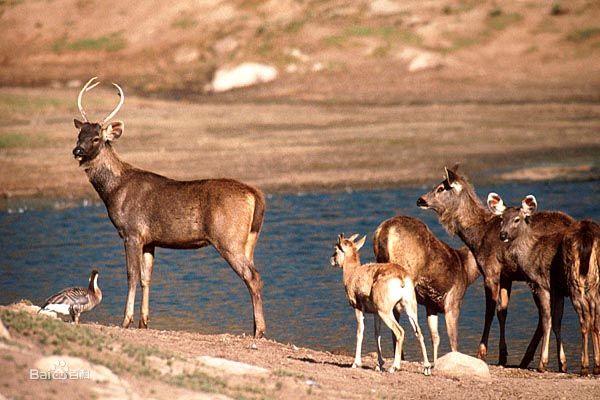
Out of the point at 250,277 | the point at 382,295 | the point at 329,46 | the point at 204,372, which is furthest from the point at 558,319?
the point at 329,46

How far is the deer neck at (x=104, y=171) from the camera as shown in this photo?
15047mm

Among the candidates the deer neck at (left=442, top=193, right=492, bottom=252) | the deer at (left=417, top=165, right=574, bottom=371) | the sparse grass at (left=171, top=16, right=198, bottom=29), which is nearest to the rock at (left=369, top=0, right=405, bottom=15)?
the sparse grass at (left=171, top=16, right=198, bottom=29)

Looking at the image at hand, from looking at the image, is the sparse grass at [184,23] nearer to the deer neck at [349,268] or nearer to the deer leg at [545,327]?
the deer leg at [545,327]

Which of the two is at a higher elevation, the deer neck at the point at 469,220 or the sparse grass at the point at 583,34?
the sparse grass at the point at 583,34

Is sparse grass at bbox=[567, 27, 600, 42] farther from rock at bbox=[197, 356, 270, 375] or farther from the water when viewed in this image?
rock at bbox=[197, 356, 270, 375]

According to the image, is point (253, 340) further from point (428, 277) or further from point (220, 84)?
point (220, 84)

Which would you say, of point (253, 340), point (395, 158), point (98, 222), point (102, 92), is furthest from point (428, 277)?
point (102, 92)

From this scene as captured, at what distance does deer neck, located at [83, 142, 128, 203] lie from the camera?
15.0 metres

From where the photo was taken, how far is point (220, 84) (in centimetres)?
4531

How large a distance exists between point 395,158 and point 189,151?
16.6 ft

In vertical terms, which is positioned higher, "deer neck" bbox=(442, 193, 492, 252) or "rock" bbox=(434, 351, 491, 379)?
"deer neck" bbox=(442, 193, 492, 252)

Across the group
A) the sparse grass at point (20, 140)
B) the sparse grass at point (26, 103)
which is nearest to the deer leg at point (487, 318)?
the sparse grass at point (20, 140)

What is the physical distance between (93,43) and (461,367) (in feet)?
144

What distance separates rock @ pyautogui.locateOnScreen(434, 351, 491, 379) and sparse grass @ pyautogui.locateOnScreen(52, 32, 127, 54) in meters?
42.5
